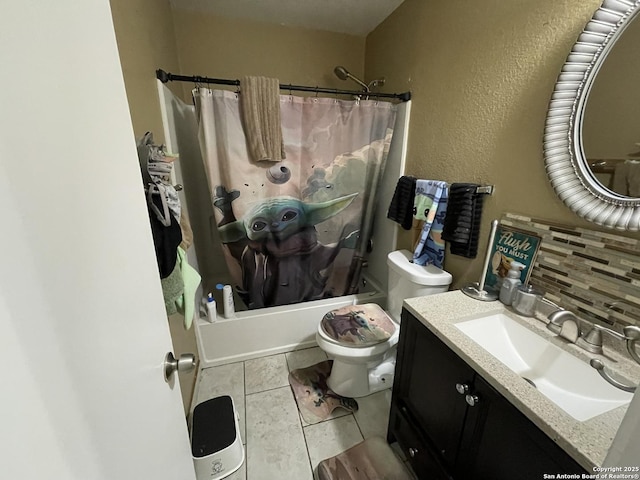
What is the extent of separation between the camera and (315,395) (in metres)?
1.55

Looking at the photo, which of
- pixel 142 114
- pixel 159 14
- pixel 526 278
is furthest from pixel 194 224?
pixel 526 278

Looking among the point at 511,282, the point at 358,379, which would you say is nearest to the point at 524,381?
the point at 511,282

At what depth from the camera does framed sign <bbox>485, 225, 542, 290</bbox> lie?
1058 mm

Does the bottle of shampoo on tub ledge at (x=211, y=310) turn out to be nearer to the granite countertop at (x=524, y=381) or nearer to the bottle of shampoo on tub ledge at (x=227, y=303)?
the bottle of shampoo on tub ledge at (x=227, y=303)

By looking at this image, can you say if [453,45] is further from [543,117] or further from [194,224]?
[194,224]

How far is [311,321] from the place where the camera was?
75.0 inches

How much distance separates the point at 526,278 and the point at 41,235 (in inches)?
54.9

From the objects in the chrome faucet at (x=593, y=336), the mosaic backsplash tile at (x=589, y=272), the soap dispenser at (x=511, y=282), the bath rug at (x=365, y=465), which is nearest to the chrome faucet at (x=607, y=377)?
the chrome faucet at (x=593, y=336)

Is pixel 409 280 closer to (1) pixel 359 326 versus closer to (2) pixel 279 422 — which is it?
(1) pixel 359 326

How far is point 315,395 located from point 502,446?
40.7 inches

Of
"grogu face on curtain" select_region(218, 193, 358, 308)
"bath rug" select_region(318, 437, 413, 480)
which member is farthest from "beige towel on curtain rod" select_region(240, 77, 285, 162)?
"bath rug" select_region(318, 437, 413, 480)

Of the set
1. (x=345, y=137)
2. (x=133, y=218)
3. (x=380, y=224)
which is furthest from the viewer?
(x=380, y=224)

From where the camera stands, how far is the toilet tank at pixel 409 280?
4.52 feet

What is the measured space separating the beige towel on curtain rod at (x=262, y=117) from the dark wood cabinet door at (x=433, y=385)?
3.80 ft
